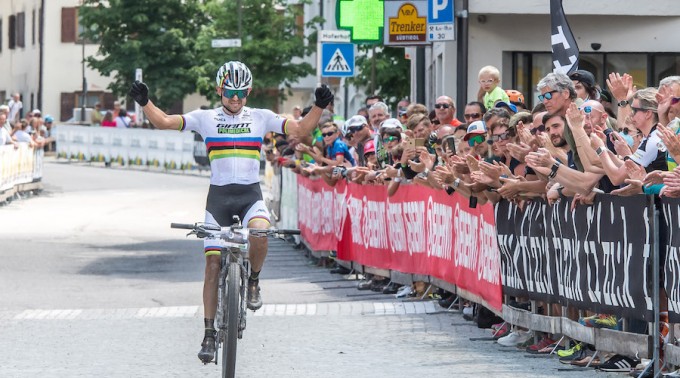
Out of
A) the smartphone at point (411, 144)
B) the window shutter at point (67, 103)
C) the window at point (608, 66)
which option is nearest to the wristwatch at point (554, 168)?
the smartphone at point (411, 144)

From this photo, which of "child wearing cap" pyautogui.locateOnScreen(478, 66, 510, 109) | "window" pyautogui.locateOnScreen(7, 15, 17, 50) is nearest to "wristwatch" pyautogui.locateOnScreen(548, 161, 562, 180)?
"child wearing cap" pyautogui.locateOnScreen(478, 66, 510, 109)

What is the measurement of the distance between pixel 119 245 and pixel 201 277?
5.70 meters

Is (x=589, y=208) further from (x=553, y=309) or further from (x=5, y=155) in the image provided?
(x=5, y=155)

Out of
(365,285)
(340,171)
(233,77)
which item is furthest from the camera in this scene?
(340,171)

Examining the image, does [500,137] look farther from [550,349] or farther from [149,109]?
[149,109]

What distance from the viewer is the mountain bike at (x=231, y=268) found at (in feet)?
35.5

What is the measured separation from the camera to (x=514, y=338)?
13148mm

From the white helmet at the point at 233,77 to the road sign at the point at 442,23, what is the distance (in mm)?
9301

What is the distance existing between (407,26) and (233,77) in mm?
11157

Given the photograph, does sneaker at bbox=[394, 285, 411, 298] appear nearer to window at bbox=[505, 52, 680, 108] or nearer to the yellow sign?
the yellow sign

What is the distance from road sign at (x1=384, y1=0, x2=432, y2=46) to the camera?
2281 centimetres

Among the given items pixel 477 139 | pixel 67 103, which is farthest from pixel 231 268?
pixel 67 103

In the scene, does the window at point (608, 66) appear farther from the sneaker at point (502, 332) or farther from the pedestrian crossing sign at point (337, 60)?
the sneaker at point (502, 332)

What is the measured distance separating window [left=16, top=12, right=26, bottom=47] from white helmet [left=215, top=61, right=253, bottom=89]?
75.6 metres
